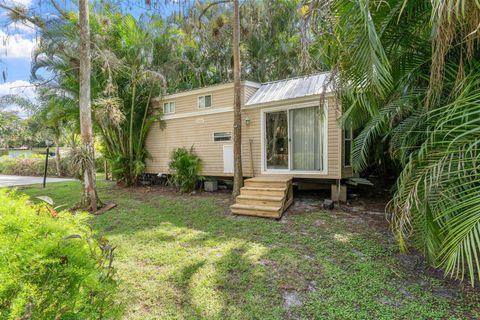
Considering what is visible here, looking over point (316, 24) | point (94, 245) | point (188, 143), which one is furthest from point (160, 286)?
point (188, 143)

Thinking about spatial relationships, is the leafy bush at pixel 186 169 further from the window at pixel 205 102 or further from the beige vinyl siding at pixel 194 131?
the window at pixel 205 102

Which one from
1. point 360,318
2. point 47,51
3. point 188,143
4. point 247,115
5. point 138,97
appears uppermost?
point 47,51

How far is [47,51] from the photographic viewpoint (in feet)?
24.5

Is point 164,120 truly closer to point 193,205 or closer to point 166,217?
point 193,205

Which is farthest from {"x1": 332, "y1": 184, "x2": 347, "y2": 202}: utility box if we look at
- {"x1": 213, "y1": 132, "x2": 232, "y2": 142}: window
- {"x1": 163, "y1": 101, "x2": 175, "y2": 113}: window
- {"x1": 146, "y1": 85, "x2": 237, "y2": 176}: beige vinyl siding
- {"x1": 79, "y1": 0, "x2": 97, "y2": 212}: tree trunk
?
{"x1": 163, "y1": 101, "x2": 175, "y2": 113}: window

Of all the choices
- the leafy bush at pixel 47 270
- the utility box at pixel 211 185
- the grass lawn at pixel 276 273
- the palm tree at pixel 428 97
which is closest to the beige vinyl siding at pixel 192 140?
the utility box at pixel 211 185

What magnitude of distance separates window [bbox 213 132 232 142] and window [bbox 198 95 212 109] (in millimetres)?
961

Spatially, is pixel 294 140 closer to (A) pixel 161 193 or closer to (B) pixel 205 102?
(B) pixel 205 102

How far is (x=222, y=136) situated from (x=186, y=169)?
5.02 ft

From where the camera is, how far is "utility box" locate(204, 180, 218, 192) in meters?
8.73

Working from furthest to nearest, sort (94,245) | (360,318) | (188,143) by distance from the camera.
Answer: (188,143)
(360,318)
(94,245)

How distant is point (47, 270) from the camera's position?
1.26 meters

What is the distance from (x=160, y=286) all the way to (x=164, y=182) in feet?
25.0

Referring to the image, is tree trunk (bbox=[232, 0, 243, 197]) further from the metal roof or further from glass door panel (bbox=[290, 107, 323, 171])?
glass door panel (bbox=[290, 107, 323, 171])
